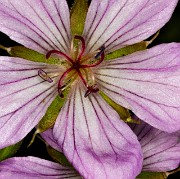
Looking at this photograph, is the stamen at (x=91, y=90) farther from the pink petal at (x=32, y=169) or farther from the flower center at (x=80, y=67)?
the pink petal at (x=32, y=169)

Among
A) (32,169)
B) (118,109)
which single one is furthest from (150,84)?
(32,169)

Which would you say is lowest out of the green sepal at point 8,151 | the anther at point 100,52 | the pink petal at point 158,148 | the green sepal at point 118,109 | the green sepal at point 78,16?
the pink petal at point 158,148

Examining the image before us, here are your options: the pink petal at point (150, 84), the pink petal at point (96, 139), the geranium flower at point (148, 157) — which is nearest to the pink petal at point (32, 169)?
the geranium flower at point (148, 157)

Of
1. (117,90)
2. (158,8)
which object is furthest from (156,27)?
(117,90)

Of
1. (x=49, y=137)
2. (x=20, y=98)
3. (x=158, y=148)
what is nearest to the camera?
(x=20, y=98)

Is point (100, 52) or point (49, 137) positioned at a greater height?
point (100, 52)

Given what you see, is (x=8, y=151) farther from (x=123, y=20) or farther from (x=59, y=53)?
(x=123, y=20)
